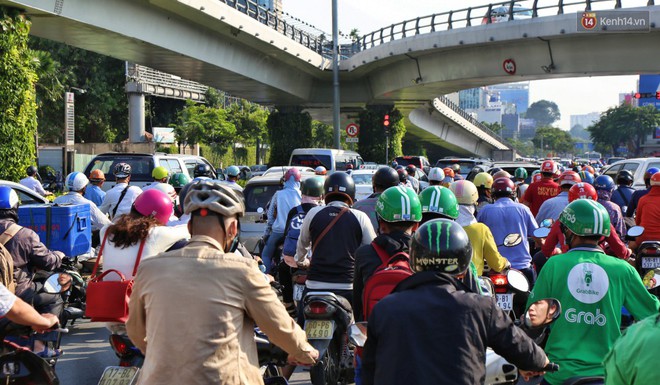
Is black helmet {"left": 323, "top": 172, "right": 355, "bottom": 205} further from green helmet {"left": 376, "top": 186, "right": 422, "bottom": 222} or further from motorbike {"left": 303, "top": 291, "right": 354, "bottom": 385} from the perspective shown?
Answer: green helmet {"left": 376, "top": 186, "right": 422, "bottom": 222}

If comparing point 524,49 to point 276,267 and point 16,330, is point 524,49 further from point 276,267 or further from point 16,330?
point 16,330

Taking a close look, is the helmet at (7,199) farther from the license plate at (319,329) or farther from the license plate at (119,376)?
the license plate at (119,376)

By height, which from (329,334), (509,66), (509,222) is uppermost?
(509,66)

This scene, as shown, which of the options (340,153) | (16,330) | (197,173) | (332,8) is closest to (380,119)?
(332,8)

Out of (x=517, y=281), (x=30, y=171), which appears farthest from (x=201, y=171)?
(x=517, y=281)

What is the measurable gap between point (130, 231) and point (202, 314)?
2.54 meters

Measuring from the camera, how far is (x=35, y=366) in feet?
18.7

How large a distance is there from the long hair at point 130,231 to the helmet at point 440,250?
259cm

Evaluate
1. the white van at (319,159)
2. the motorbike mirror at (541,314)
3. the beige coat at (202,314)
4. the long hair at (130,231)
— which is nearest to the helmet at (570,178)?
the long hair at (130,231)

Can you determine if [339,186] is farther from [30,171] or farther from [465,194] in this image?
[30,171]

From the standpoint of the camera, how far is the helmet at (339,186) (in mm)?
7855

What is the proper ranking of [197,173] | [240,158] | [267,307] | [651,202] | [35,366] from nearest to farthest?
[267,307]
[35,366]
[651,202]
[197,173]
[240,158]

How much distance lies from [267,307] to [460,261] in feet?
2.69

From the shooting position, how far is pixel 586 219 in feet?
16.5
